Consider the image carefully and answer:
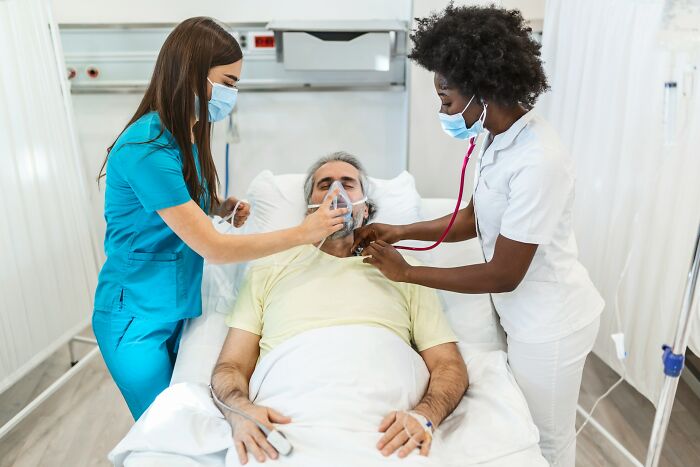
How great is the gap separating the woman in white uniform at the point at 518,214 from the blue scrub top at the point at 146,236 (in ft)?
1.78

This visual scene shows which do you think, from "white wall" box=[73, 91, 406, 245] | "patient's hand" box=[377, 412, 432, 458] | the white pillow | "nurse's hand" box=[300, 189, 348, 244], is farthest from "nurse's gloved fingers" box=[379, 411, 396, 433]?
"white wall" box=[73, 91, 406, 245]

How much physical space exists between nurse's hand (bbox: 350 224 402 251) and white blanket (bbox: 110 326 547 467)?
0.34m

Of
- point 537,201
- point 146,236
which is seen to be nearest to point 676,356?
point 537,201

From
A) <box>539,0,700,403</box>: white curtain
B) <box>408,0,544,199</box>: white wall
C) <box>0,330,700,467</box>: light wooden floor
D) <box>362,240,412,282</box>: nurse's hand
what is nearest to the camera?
<box>362,240,412,282</box>: nurse's hand

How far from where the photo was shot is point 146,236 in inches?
58.9

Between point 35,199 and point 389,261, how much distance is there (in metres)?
1.42

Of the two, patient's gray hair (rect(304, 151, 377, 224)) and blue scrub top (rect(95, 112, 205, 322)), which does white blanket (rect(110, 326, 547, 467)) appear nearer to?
blue scrub top (rect(95, 112, 205, 322))

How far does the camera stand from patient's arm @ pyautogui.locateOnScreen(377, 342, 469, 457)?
4.16 ft

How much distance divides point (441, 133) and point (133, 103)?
1.52m

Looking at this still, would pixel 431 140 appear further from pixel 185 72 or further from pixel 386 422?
pixel 386 422

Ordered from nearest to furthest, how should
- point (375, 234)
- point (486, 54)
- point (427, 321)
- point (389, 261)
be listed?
point (486, 54) < point (389, 261) < point (427, 321) < point (375, 234)

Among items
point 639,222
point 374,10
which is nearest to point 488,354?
point 639,222

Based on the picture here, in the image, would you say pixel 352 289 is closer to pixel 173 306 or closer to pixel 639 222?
pixel 173 306

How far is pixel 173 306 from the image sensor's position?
5.19 ft
